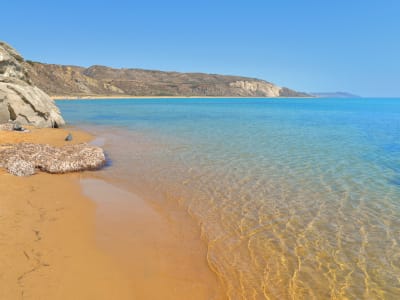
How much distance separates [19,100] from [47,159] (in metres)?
13.1

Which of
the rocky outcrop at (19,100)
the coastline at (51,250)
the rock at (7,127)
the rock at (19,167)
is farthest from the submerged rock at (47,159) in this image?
the rocky outcrop at (19,100)

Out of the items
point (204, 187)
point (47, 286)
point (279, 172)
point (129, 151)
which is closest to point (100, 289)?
point (47, 286)

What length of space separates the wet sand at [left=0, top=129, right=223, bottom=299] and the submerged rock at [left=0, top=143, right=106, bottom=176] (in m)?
1.77

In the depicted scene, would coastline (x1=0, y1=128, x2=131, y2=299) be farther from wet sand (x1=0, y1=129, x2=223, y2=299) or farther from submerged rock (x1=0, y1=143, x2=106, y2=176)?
submerged rock (x1=0, y1=143, x2=106, y2=176)

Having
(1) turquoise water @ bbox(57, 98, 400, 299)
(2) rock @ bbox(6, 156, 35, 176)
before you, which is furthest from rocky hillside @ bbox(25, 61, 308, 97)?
(1) turquoise water @ bbox(57, 98, 400, 299)

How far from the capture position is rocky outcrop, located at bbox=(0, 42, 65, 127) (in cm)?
2073

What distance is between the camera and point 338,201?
8.66 meters

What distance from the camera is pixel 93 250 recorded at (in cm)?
555

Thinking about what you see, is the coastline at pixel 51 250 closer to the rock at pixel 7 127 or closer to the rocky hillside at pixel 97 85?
the rock at pixel 7 127

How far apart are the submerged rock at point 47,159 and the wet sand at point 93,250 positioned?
5.80ft

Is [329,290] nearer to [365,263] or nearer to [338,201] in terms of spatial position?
[365,263]

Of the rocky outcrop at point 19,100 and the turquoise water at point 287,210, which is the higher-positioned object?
the rocky outcrop at point 19,100

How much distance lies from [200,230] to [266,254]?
5.40 ft

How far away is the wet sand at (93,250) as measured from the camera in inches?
174
